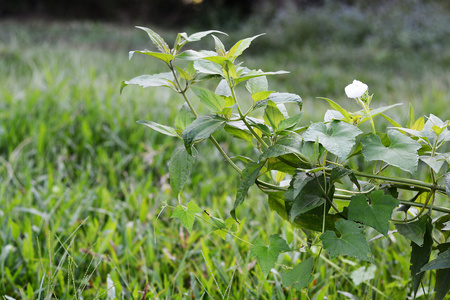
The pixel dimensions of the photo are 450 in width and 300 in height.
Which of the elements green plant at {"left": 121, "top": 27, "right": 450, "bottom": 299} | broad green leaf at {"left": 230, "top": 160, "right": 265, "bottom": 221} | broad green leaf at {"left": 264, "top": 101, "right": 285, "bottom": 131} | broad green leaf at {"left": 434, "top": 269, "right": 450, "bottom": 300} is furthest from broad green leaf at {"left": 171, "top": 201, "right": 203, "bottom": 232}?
broad green leaf at {"left": 434, "top": 269, "right": 450, "bottom": 300}

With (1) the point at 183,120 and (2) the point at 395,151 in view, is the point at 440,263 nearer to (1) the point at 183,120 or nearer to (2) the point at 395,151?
(2) the point at 395,151

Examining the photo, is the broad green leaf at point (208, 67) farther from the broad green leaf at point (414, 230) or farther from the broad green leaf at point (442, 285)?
the broad green leaf at point (442, 285)

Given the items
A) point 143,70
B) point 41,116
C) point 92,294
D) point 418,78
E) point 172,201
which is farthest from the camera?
point 418,78

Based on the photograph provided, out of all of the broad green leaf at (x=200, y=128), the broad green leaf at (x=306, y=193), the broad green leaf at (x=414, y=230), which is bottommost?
the broad green leaf at (x=414, y=230)

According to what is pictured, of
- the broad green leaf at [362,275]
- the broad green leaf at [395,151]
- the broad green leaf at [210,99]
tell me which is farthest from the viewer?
the broad green leaf at [362,275]

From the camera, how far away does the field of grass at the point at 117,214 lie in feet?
3.73

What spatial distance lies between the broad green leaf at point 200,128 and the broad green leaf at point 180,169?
0.18 feet

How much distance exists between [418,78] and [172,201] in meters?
5.61

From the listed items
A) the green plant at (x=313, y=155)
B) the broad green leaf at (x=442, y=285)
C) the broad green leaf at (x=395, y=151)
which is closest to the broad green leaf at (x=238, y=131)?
the green plant at (x=313, y=155)

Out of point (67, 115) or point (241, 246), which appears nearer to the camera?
point (241, 246)

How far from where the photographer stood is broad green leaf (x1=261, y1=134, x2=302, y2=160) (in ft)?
2.21

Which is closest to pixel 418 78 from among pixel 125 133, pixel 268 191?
pixel 125 133

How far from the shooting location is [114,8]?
14523 mm

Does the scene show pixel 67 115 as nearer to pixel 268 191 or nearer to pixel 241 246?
pixel 241 246
